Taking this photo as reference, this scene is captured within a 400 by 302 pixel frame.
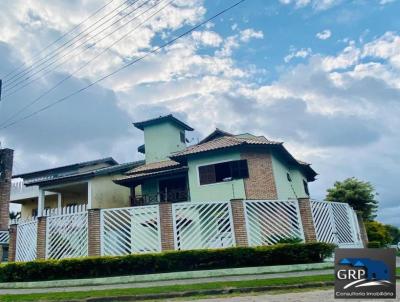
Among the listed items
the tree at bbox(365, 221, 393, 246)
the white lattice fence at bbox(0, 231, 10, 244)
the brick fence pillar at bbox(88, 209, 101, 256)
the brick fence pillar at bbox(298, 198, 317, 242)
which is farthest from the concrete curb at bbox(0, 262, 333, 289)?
the tree at bbox(365, 221, 393, 246)

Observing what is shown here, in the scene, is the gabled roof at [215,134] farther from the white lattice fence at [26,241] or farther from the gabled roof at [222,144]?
the white lattice fence at [26,241]

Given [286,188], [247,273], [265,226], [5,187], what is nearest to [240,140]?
[286,188]

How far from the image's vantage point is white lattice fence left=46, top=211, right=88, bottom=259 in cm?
1446

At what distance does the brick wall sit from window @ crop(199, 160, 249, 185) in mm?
327

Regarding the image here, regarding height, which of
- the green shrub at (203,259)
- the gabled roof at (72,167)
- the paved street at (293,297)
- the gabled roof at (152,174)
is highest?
the gabled roof at (72,167)

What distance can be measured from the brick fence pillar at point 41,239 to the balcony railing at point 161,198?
7588 mm

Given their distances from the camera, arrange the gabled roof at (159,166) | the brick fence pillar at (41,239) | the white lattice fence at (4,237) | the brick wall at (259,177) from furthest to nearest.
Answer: the white lattice fence at (4,237) < the gabled roof at (159,166) < the brick wall at (259,177) < the brick fence pillar at (41,239)

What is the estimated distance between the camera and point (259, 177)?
19.7 m

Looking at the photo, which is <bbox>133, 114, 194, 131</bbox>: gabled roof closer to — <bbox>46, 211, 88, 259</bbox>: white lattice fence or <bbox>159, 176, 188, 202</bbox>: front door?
<bbox>159, 176, 188, 202</bbox>: front door

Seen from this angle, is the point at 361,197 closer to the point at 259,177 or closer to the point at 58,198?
the point at 259,177

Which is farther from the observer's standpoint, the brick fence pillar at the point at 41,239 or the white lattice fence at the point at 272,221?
the brick fence pillar at the point at 41,239

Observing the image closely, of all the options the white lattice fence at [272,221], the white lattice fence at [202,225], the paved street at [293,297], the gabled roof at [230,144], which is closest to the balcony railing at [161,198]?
the gabled roof at [230,144]

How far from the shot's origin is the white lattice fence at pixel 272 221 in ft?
45.1

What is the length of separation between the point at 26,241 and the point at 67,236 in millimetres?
2499
